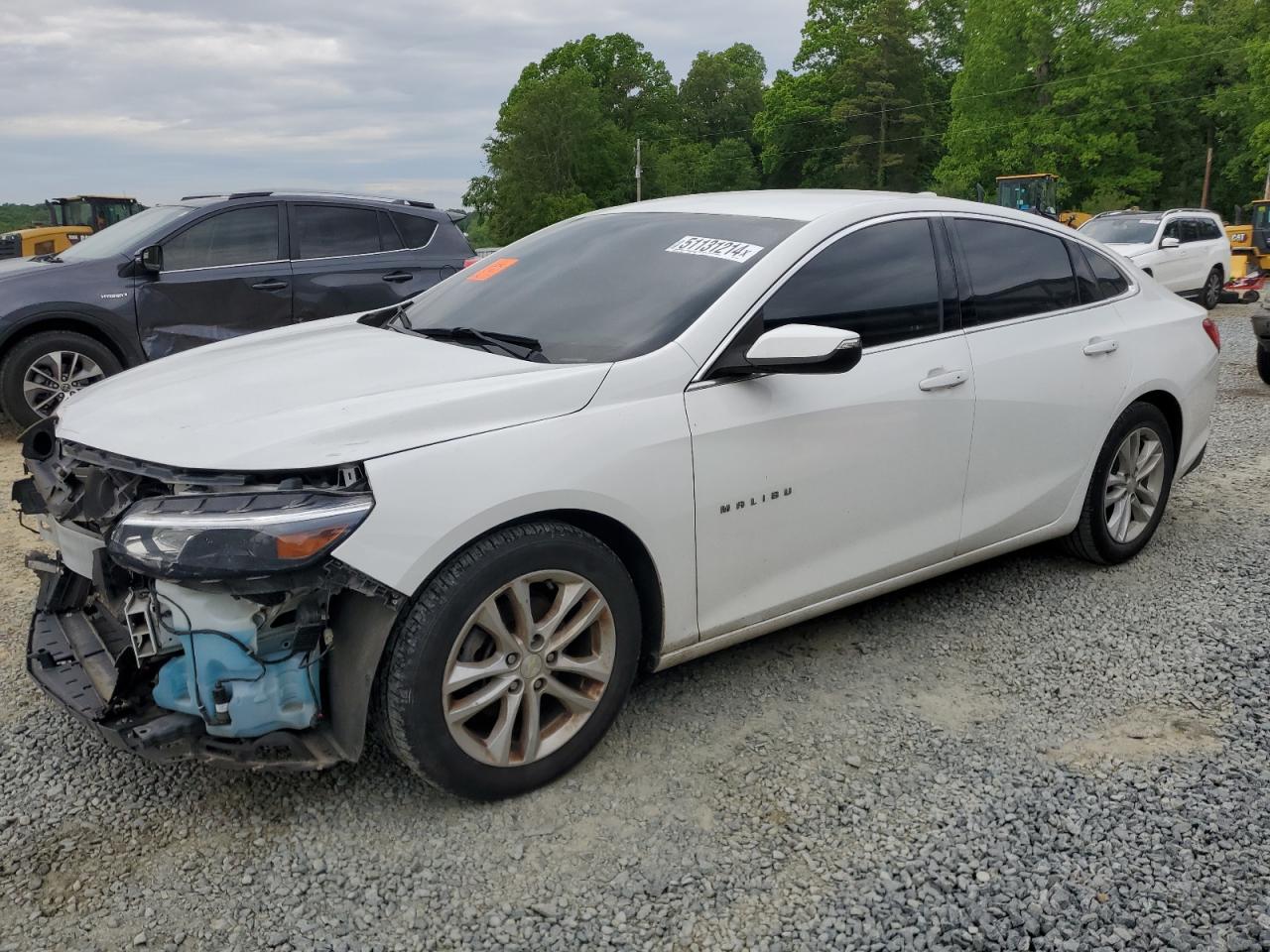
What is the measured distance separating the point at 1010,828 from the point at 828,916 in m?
0.63

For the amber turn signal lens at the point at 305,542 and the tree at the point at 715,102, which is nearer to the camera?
the amber turn signal lens at the point at 305,542

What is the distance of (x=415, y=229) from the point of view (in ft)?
27.5

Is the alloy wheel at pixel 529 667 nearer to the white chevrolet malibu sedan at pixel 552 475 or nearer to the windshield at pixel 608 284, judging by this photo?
the white chevrolet malibu sedan at pixel 552 475

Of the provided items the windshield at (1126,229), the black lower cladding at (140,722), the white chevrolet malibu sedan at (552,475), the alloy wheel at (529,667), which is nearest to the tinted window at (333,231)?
the white chevrolet malibu sedan at (552,475)

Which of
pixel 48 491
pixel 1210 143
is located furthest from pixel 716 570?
pixel 1210 143

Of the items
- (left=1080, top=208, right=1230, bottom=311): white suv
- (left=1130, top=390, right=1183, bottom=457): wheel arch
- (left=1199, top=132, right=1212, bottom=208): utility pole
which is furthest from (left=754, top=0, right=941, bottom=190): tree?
(left=1130, top=390, right=1183, bottom=457): wheel arch

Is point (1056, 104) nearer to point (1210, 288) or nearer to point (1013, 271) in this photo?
point (1210, 288)

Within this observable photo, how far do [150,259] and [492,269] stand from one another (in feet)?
14.4

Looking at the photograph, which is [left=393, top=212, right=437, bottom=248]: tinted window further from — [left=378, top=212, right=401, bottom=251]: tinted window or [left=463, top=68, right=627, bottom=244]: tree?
[left=463, top=68, right=627, bottom=244]: tree

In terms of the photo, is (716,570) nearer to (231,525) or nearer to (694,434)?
(694,434)

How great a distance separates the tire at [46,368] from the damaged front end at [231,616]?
16.6 ft

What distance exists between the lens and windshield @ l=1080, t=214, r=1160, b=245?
16.3 meters

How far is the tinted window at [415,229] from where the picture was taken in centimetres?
831

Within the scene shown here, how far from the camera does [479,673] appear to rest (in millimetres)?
2674
